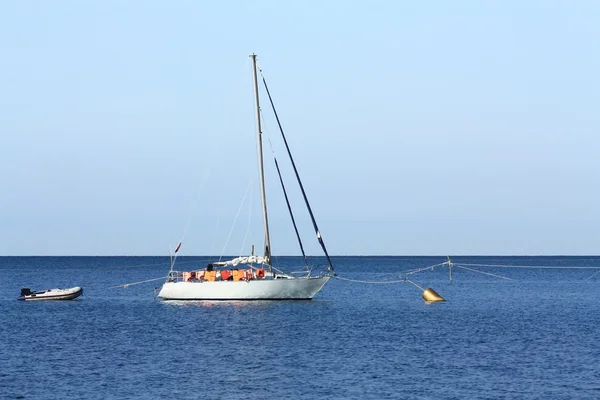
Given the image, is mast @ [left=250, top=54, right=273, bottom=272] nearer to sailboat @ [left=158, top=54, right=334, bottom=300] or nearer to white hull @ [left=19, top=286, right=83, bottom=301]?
sailboat @ [left=158, top=54, right=334, bottom=300]

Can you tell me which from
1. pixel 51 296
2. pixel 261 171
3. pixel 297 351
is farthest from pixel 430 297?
pixel 297 351

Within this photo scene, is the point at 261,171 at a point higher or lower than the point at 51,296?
higher

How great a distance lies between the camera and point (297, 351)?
62.2 metres

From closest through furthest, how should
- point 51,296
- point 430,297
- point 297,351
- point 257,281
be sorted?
point 297,351
point 257,281
point 430,297
point 51,296

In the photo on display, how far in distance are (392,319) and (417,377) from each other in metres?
33.4

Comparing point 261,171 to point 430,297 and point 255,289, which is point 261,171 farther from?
point 430,297

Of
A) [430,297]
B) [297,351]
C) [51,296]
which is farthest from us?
[51,296]

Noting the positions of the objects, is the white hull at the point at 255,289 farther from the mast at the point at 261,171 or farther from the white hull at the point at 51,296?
the white hull at the point at 51,296

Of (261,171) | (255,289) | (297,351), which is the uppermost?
(261,171)

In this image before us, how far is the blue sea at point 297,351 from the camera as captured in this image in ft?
160

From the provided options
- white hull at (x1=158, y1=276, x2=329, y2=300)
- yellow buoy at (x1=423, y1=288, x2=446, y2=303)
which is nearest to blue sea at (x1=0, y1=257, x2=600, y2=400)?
white hull at (x1=158, y1=276, x2=329, y2=300)

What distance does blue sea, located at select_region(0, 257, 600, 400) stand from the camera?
48.7 metres

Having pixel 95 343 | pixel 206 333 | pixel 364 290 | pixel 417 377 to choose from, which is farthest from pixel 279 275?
pixel 364 290

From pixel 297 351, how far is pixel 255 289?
2633cm
